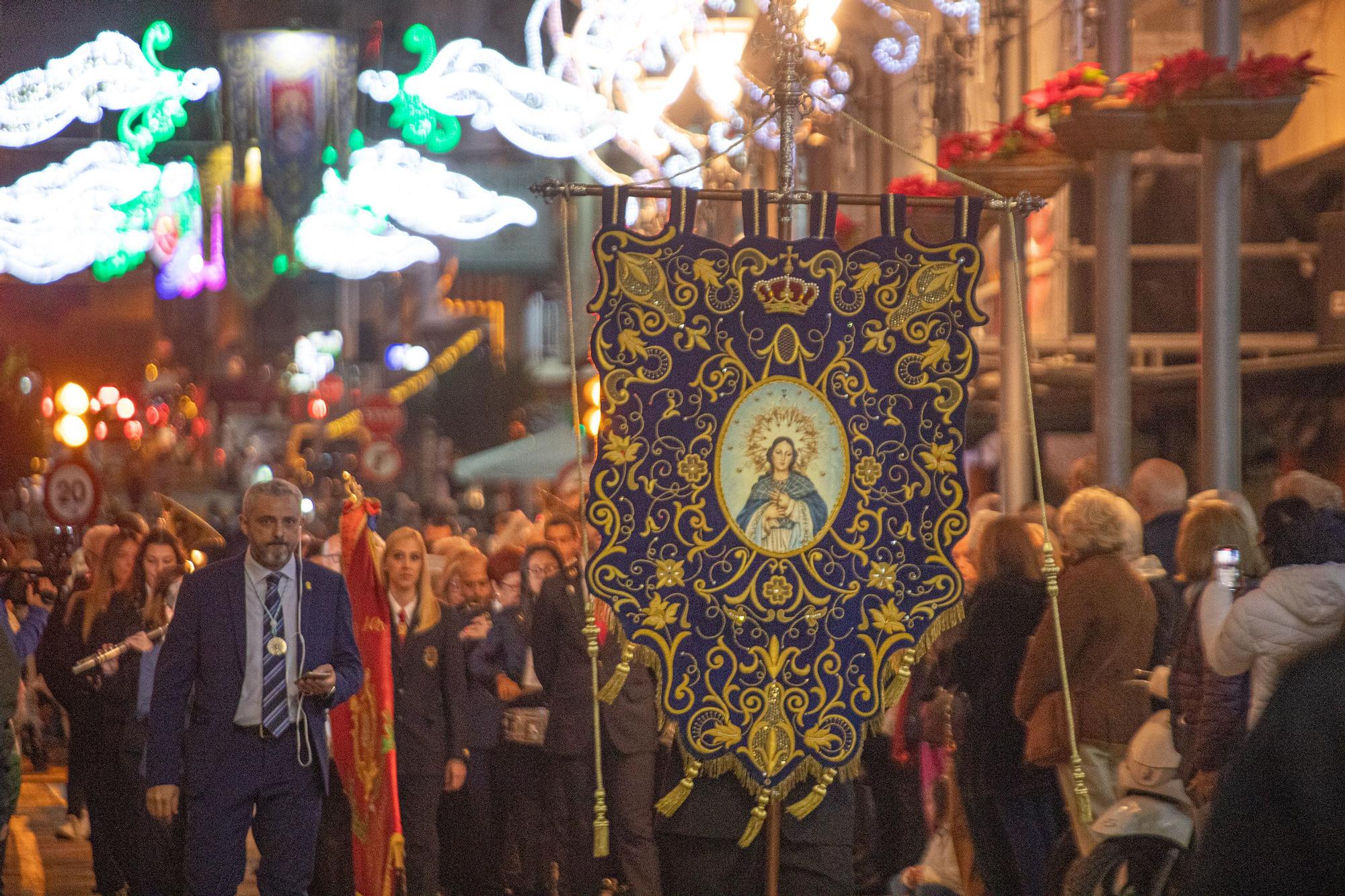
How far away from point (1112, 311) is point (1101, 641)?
5269mm

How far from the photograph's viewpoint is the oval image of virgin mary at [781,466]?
7078 mm

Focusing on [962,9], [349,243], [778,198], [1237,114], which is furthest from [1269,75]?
[349,243]

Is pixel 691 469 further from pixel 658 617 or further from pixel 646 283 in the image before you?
pixel 646 283

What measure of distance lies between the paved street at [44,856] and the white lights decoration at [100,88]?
5245 mm

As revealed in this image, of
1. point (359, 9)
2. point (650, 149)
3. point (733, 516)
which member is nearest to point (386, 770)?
point (733, 516)

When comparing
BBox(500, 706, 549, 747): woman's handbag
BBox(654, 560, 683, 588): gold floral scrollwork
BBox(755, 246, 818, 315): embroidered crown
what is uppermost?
BBox(755, 246, 818, 315): embroidered crown

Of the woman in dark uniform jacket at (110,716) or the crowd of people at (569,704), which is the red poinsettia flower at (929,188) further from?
the woman in dark uniform jacket at (110,716)

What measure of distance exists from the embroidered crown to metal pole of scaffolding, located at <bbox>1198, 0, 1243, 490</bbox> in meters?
5.48

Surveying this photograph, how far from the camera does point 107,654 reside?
973 centimetres

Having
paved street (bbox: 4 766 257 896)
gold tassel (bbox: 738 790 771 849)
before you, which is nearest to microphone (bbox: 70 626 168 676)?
paved street (bbox: 4 766 257 896)

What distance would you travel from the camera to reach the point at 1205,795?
7.12 metres

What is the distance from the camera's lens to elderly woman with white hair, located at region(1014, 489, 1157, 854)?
8.10m

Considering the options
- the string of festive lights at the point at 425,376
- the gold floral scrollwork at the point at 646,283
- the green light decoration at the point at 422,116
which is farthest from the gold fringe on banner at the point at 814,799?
the string of festive lights at the point at 425,376

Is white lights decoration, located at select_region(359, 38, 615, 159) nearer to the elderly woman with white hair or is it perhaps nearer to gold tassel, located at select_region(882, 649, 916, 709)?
the elderly woman with white hair
